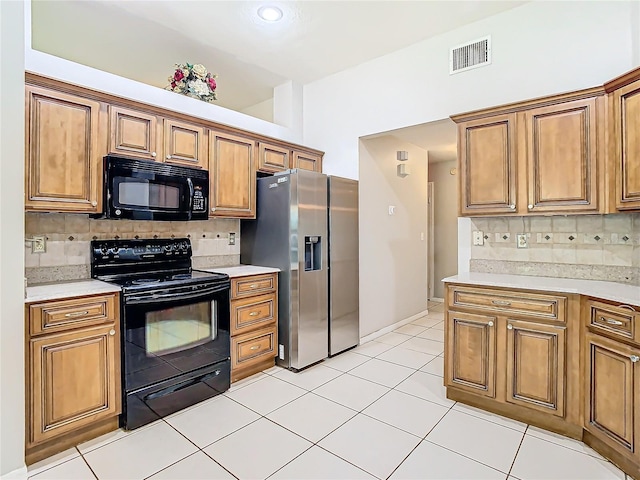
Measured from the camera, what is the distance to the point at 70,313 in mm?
2029

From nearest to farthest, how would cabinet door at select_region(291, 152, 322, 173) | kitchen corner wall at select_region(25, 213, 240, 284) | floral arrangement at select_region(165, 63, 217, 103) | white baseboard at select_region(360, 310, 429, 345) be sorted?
kitchen corner wall at select_region(25, 213, 240, 284) → floral arrangement at select_region(165, 63, 217, 103) → cabinet door at select_region(291, 152, 322, 173) → white baseboard at select_region(360, 310, 429, 345)

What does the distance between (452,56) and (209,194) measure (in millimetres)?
2437

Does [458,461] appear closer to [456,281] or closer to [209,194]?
[456,281]

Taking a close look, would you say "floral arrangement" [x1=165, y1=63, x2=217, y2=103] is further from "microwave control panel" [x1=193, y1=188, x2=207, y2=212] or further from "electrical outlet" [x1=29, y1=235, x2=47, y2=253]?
"electrical outlet" [x1=29, y1=235, x2=47, y2=253]

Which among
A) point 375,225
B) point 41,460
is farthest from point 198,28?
point 41,460

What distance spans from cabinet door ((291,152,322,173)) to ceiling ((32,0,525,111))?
0.92 meters

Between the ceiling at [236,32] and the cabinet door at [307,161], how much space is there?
0.92 metres

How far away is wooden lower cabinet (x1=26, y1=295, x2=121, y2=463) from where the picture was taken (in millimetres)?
1902

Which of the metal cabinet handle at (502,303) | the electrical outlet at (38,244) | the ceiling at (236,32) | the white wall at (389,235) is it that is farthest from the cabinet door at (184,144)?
the metal cabinet handle at (502,303)

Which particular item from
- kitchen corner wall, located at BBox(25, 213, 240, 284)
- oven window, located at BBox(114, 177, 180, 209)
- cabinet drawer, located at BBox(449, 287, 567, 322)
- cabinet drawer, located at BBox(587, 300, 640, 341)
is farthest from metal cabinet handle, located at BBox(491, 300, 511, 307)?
kitchen corner wall, located at BBox(25, 213, 240, 284)

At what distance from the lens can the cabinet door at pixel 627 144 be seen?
2.07 m
